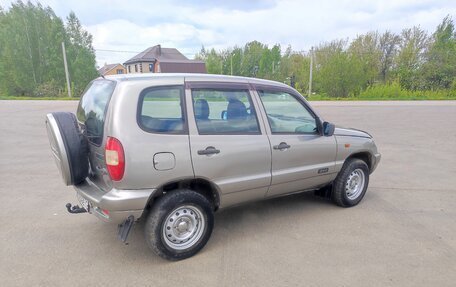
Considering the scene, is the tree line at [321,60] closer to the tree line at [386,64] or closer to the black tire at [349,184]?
the tree line at [386,64]

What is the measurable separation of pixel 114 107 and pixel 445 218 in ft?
13.7

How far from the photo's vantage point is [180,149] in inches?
103

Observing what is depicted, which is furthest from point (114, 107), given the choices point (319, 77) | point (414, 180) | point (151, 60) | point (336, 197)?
point (151, 60)

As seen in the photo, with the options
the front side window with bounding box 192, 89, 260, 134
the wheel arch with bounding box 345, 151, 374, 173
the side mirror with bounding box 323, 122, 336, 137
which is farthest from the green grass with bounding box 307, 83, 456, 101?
the front side window with bounding box 192, 89, 260, 134

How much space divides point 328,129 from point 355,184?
3.72 ft

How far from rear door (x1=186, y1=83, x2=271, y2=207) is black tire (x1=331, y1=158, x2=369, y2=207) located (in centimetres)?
124

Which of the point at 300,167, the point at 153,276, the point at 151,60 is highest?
the point at 151,60

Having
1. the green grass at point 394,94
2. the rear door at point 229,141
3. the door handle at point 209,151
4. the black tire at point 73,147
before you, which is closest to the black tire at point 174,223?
the rear door at point 229,141

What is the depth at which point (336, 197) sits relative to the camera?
393 cm

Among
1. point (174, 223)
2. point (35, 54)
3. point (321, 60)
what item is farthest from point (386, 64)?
point (35, 54)

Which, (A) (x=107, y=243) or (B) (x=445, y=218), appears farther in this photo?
(B) (x=445, y=218)

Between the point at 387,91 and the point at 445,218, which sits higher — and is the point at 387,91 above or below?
above

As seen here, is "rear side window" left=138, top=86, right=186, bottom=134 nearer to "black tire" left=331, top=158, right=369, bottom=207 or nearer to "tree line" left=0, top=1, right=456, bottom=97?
"black tire" left=331, top=158, right=369, bottom=207

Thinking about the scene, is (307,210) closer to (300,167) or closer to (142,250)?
(300,167)
